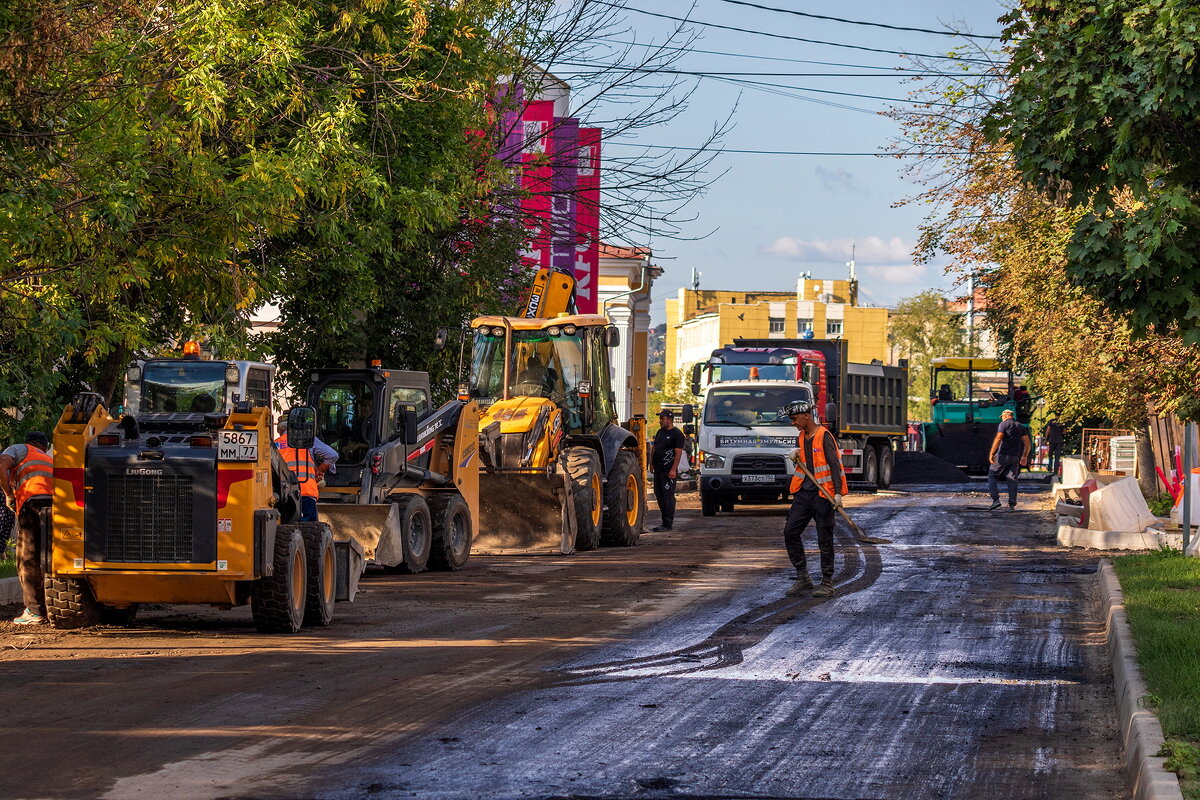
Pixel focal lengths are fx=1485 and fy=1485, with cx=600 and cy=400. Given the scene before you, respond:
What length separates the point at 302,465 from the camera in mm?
14102

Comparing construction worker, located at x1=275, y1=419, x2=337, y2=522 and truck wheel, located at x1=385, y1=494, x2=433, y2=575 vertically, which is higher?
construction worker, located at x1=275, y1=419, x2=337, y2=522

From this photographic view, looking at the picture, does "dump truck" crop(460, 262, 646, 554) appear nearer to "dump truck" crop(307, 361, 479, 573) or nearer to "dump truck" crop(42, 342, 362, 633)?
"dump truck" crop(307, 361, 479, 573)

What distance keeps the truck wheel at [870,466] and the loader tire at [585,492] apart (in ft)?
59.6

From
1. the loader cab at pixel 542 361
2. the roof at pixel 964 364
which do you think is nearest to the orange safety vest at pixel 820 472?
Result: the loader cab at pixel 542 361

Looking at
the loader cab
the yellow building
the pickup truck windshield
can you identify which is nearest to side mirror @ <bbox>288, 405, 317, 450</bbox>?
the loader cab

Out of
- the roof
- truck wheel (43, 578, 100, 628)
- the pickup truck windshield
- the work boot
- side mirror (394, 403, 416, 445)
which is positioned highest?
the roof

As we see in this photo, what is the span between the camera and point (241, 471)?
37.8ft

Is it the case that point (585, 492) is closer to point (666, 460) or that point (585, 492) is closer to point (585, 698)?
point (666, 460)

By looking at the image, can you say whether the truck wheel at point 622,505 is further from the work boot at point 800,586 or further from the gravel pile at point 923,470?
the gravel pile at point 923,470

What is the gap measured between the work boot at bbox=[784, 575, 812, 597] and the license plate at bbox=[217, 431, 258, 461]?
5.99 meters

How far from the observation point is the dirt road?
23.1ft

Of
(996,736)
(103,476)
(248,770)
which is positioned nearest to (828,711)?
(996,736)

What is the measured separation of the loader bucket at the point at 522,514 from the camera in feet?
63.4

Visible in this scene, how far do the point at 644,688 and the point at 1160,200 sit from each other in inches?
195
